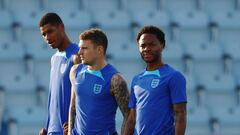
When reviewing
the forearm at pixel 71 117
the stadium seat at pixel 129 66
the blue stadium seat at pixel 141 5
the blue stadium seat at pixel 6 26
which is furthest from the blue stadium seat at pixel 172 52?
the forearm at pixel 71 117

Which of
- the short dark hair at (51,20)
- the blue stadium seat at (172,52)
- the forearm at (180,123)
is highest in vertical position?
the short dark hair at (51,20)

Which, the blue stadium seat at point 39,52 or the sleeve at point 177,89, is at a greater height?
the sleeve at point 177,89

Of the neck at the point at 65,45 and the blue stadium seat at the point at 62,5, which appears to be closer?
the neck at the point at 65,45

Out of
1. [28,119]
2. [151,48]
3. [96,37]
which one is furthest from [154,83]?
[28,119]

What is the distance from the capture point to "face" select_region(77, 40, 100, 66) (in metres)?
5.45

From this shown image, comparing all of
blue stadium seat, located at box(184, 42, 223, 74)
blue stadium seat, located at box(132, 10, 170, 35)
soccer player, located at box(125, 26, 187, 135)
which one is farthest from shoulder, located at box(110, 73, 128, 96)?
blue stadium seat, located at box(132, 10, 170, 35)

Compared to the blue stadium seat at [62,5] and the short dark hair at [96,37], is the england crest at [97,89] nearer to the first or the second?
the short dark hair at [96,37]

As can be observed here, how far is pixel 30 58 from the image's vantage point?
34.9ft

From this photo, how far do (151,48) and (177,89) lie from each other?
336 mm

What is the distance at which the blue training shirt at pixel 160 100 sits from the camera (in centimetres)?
501

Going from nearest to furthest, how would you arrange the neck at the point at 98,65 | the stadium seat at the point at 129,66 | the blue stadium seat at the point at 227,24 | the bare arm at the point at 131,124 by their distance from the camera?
the bare arm at the point at 131,124
the neck at the point at 98,65
the stadium seat at the point at 129,66
the blue stadium seat at the point at 227,24

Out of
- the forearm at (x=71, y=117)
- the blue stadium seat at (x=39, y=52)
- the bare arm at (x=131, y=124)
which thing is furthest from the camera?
the blue stadium seat at (x=39, y=52)

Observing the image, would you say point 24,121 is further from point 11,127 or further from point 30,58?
point 30,58

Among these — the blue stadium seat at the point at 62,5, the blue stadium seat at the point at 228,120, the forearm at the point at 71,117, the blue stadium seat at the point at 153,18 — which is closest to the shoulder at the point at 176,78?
the forearm at the point at 71,117
